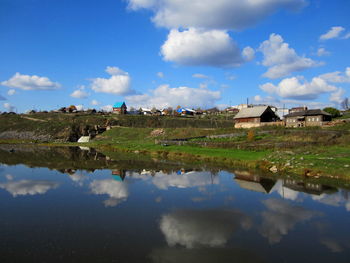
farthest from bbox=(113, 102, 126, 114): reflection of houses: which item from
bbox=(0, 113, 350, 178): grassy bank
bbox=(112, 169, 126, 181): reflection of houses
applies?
bbox=(112, 169, 126, 181): reflection of houses

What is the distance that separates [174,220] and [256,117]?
206 feet

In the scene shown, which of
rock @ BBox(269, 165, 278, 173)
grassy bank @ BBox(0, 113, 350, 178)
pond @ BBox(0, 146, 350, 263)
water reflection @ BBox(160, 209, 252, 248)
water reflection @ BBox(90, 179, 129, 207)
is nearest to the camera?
pond @ BBox(0, 146, 350, 263)

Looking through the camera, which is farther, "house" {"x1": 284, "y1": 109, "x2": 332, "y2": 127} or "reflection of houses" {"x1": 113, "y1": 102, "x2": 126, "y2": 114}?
"reflection of houses" {"x1": 113, "y1": 102, "x2": 126, "y2": 114}

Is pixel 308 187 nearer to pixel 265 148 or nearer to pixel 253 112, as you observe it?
pixel 265 148

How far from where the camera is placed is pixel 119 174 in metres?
34.8

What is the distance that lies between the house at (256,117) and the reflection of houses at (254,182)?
43383 millimetres

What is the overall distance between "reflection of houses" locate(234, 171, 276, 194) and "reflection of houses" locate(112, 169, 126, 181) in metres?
13.0

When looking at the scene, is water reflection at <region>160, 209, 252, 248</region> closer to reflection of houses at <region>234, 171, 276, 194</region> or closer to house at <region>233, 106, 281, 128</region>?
reflection of houses at <region>234, 171, 276, 194</region>

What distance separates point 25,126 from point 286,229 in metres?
118

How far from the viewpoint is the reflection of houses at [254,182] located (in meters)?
26.4

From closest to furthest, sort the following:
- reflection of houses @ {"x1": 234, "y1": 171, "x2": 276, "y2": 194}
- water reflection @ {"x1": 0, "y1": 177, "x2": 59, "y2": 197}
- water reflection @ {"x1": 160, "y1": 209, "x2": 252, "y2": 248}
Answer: water reflection @ {"x1": 160, "y1": 209, "x2": 252, "y2": 248}
water reflection @ {"x1": 0, "y1": 177, "x2": 59, "y2": 197}
reflection of houses @ {"x1": 234, "y1": 171, "x2": 276, "y2": 194}

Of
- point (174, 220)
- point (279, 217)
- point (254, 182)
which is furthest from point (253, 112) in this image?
point (174, 220)

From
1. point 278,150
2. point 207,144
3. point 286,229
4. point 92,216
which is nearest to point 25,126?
point 207,144

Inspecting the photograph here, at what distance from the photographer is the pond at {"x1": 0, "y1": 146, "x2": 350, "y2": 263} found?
41.9 feet
